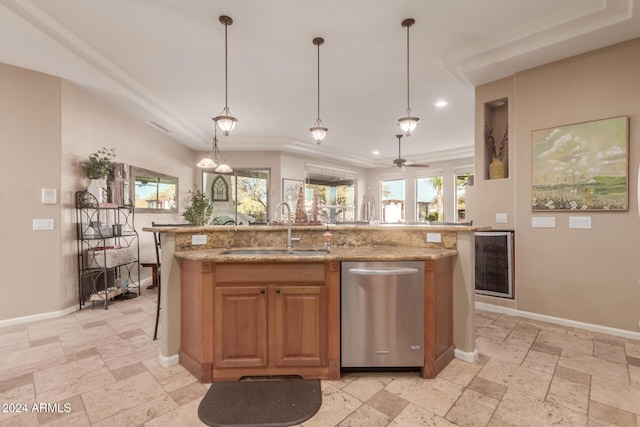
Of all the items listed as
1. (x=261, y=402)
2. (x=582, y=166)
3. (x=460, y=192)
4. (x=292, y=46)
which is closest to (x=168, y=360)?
(x=261, y=402)

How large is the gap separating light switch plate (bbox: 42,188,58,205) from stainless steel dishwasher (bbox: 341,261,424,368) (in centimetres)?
363

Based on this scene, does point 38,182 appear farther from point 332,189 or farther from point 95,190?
point 332,189

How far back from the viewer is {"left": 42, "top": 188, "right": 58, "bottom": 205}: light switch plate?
3.42 metres

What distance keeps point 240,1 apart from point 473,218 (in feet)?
11.8

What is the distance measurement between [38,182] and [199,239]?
251 centimetres

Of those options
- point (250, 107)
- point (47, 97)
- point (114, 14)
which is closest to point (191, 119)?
point (250, 107)

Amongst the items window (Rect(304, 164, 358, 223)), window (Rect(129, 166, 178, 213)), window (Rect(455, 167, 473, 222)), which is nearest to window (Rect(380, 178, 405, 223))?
window (Rect(304, 164, 358, 223))

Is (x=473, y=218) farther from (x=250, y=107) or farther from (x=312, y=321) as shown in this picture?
(x=250, y=107)

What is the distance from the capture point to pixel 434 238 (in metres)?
2.54

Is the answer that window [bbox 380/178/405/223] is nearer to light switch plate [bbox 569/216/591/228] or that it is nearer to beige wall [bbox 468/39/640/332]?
beige wall [bbox 468/39/640/332]

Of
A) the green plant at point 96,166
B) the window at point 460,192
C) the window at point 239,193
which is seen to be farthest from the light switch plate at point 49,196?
the window at point 460,192

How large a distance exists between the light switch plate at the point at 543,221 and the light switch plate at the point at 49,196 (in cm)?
566

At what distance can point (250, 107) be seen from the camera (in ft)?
16.4

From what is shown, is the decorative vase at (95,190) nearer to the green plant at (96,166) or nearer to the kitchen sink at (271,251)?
the green plant at (96,166)
